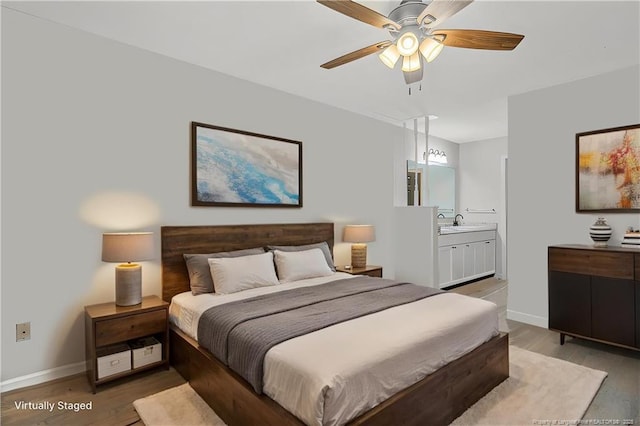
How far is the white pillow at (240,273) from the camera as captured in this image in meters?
2.87

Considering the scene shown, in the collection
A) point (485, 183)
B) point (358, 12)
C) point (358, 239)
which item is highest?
point (358, 12)

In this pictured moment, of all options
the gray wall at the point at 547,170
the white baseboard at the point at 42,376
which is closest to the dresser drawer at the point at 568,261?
the gray wall at the point at 547,170

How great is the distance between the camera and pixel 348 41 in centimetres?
270

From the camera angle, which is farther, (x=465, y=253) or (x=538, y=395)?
(x=465, y=253)

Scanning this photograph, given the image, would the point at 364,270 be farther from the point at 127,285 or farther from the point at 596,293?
the point at 127,285

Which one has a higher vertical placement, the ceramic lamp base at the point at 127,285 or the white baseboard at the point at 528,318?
the ceramic lamp base at the point at 127,285

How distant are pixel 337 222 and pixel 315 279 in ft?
3.87

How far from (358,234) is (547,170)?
2.15 meters

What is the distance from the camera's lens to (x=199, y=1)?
87.5 inches

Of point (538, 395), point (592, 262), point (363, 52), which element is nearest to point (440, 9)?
point (363, 52)

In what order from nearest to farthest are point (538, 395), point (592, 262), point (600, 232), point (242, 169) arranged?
point (538, 395) < point (592, 262) < point (600, 232) < point (242, 169)

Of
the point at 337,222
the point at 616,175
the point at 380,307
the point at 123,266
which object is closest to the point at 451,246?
the point at 337,222

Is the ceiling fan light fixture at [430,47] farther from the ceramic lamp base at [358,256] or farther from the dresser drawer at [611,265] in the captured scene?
the ceramic lamp base at [358,256]

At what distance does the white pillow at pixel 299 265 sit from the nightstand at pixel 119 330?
106 centimetres
